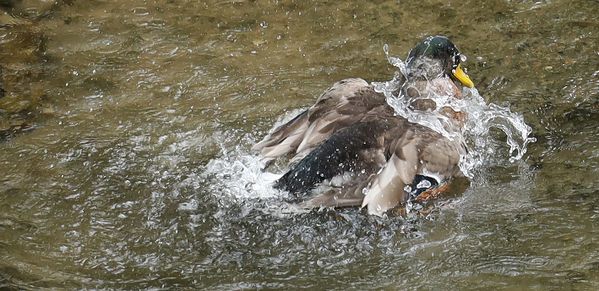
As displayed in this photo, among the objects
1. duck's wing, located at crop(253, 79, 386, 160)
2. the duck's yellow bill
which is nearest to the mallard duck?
duck's wing, located at crop(253, 79, 386, 160)

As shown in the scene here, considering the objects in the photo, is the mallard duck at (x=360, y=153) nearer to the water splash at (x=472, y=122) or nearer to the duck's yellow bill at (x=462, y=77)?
the water splash at (x=472, y=122)

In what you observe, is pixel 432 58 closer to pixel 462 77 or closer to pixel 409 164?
pixel 462 77

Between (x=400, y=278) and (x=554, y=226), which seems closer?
(x=400, y=278)

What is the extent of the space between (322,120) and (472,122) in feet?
4.09

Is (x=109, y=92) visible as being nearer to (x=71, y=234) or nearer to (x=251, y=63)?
(x=251, y=63)

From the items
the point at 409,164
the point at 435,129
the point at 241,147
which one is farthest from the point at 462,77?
the point at 241,147

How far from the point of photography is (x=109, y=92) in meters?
6.93

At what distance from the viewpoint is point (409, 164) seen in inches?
210

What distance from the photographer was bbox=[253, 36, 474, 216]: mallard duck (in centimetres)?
534

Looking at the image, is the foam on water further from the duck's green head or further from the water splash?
the duck's green head

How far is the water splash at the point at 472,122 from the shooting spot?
590cm

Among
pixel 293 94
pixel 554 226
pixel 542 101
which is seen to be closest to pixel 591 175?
pixel 554 226

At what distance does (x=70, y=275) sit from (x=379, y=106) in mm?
2484

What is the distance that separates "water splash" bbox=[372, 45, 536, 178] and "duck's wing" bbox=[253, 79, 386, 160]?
0.24 m
